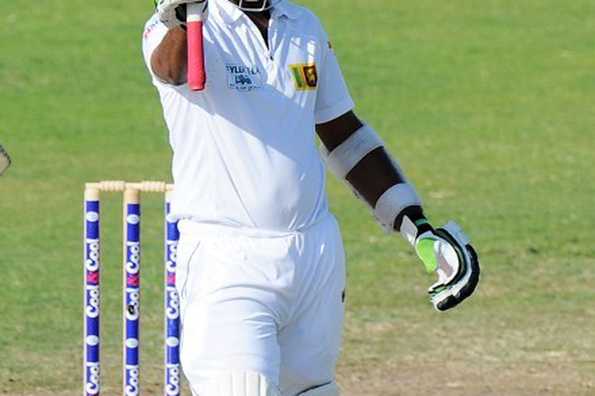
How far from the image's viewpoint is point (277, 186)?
16.9 ft

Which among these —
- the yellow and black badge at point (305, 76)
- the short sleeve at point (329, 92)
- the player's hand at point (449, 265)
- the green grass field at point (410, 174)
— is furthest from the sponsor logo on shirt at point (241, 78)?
the green grass field at point (410, 174)

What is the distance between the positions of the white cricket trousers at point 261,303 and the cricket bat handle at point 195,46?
0.48 metres

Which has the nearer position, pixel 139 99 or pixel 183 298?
pixel 183 298

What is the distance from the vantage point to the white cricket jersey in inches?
201

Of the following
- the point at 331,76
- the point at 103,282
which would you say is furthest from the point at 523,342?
the point at 331,76

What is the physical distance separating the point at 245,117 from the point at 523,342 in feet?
14.0

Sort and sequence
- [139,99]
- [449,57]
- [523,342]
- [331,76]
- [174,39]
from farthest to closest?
1. [449,57]
2. [139,99]
3. [523,342]
4. [331,76]
5. [174,39]

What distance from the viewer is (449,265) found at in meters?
5.41

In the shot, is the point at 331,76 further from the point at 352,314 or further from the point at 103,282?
the point at 103,282

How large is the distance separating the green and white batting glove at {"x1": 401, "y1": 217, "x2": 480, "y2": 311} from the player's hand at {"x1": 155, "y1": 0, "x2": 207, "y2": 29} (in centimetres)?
101

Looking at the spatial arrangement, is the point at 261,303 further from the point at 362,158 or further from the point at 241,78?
the point at 362,158

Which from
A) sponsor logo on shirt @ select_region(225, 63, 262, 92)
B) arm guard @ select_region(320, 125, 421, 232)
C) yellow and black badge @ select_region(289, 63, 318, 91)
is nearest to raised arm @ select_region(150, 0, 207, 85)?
sponsor logo on shirt @ select_region(225, 63, 262, 92)

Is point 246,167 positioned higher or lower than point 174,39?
lower

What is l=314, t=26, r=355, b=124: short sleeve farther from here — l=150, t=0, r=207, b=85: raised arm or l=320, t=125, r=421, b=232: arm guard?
l=150, t=0, r=207, b=85: raised arm
